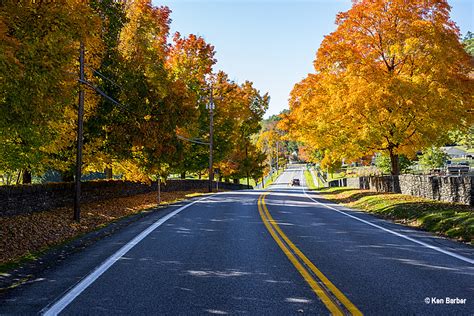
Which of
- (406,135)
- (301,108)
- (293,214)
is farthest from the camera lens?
(301,108)

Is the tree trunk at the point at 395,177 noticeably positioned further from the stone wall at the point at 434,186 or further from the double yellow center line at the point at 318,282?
the double yellow center line at the point at 318,282

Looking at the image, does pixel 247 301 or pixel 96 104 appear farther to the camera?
pixel 96 104

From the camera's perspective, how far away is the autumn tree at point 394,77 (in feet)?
54.4

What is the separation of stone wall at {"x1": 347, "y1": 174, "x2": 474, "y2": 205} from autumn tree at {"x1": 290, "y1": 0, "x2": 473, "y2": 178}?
1739 millimetres

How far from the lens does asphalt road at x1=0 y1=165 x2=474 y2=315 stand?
14.6ft

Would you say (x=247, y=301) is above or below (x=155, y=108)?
below

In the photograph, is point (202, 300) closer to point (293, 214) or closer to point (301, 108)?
point (293, 214)

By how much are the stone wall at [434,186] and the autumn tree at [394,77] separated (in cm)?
174

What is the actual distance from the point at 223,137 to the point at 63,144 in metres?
25.2

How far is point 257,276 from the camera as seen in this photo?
570 cm

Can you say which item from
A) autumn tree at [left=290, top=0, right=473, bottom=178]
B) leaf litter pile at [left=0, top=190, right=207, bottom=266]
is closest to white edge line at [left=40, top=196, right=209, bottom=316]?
leaf litter pile at [left=0, top=190, right=207, bottom=266]

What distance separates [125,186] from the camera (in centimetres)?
2395

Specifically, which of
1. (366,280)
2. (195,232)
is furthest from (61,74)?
(366,280)

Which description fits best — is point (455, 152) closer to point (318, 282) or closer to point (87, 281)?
point (318, 282)
